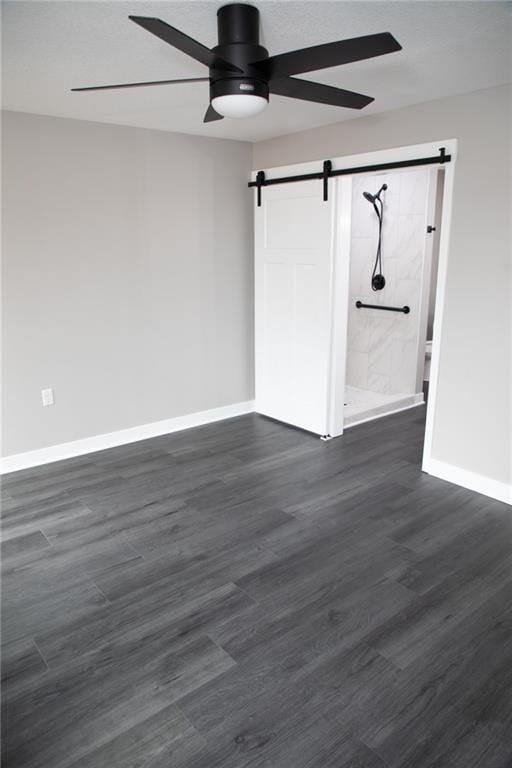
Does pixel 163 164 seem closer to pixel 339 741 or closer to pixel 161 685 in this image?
pixel 161 685

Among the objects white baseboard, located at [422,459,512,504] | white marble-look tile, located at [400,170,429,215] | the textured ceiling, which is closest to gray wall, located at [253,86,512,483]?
white baseboard, located at [422,459,512,504]

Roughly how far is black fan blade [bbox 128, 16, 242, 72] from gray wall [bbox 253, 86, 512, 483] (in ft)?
5.69

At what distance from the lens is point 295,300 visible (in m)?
4.32

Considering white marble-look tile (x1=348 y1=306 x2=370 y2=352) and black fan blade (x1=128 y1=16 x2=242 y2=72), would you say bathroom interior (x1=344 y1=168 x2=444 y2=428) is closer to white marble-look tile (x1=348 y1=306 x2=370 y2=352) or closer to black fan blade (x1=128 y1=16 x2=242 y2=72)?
white marble-look tile (x1=348 y1=306 x2=370 y2=352)

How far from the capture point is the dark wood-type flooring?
1.72 metres

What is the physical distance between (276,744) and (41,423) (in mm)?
2737

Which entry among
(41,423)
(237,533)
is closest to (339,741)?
(237,533)

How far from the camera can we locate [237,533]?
2900mm

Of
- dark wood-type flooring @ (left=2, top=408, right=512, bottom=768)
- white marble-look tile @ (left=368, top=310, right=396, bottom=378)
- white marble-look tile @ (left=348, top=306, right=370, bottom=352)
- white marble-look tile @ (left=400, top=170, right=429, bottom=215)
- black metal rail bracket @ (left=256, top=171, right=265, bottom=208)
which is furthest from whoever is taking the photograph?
white marble-look tile @ (left=348, top=306, right=370, bottom=352)

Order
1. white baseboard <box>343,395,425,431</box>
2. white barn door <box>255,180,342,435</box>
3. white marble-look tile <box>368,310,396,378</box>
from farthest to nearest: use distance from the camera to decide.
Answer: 1. white marble-look tile <box>368,310,396,378</box>
2. white baseboard <box>343,395,425,431</box>
3. white barn door <box>255,180,342,435</box>

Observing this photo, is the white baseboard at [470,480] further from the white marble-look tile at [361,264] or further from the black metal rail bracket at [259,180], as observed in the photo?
the black metal rail bracket at [259,180]

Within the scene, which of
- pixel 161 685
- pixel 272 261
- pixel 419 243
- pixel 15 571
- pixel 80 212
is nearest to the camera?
pixel 161 685

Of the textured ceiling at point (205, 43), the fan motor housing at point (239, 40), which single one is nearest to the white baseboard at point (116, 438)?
the textured ceiling at point (205, 43)

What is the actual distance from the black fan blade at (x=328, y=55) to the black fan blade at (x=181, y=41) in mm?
126
